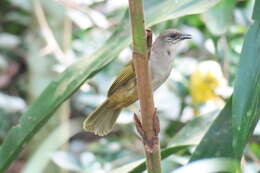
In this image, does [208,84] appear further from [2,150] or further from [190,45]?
[2,150]

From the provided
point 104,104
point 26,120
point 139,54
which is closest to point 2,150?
point 26,120

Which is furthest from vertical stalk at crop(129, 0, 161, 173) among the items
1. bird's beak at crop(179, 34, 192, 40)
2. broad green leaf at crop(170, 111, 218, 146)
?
bird's beak at crop(179, 34, 192, 40)

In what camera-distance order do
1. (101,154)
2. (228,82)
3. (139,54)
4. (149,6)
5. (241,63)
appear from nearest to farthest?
1. (139,54)
2. (241,63)
3. (149,6)
4. (228,82)
5. (101,154)

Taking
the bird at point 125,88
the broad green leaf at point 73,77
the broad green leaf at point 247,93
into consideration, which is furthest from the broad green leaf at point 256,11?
the bird at point 125,88

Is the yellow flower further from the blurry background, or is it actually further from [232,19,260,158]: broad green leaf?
[232,19,260,158]: broad green leaf

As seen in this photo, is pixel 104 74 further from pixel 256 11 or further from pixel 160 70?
pixel 256 11
